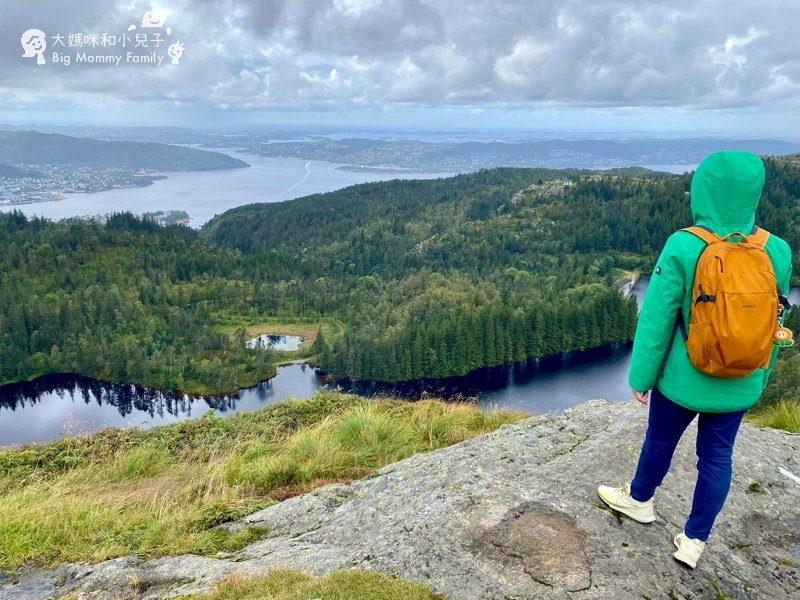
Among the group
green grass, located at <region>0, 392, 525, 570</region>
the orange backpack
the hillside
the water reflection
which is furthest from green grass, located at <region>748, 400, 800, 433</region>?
the hillside

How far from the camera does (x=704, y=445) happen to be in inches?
158

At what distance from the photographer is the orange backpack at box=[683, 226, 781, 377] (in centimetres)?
333

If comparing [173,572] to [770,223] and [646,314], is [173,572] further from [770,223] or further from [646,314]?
[770,223]

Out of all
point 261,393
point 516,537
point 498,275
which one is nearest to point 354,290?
point 498,275

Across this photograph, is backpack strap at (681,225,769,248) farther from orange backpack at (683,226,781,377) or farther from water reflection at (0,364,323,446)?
water reflection at (0,364,323,446)

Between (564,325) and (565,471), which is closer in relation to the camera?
(565,471)

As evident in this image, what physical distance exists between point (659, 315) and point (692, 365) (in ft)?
1.32

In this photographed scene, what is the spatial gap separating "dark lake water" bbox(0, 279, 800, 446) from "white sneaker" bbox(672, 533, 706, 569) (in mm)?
63663

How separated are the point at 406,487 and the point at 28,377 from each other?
102 m

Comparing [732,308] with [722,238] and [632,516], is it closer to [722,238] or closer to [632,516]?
[722,238]

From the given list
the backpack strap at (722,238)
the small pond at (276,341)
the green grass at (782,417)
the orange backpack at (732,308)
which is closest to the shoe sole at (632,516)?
the orange backpack at (732,308)

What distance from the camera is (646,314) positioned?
153 inches

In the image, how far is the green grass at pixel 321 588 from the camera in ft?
11.5

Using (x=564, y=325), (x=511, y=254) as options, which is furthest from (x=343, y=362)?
(x=511, y=254)
